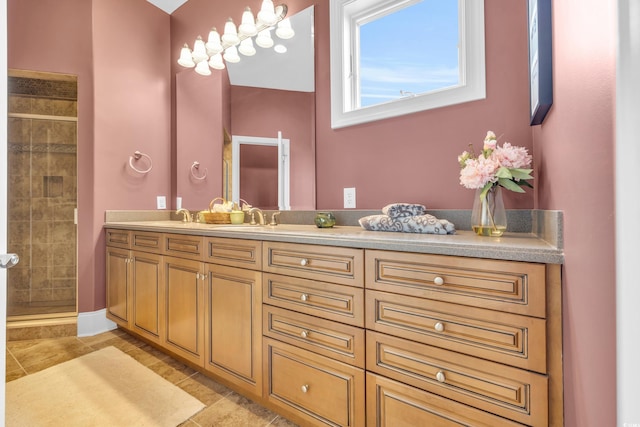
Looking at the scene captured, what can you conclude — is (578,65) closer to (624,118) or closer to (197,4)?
(624,118)

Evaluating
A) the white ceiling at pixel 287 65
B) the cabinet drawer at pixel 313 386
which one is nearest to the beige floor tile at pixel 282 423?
the cabinet drawer at pixel 313 386

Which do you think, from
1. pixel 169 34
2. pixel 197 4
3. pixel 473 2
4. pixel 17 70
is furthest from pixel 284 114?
pixel 17 70

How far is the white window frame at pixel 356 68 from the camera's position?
1541 millimetres

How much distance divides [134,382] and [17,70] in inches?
101

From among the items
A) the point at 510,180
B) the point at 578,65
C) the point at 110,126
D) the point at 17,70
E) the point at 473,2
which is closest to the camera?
the point at 578,65

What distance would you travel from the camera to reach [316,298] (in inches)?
52.3

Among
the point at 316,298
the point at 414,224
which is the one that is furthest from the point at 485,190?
the point at 316,298

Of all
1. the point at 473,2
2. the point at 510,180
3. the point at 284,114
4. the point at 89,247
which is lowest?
the point at 89,247

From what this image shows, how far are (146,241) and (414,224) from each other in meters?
1.84

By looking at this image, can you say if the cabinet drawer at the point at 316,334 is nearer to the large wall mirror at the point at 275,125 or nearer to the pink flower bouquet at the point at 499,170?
the pink flower bouquet at the point at 499,170

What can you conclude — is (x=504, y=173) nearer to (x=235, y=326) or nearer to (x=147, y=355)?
(x=235, y=326)

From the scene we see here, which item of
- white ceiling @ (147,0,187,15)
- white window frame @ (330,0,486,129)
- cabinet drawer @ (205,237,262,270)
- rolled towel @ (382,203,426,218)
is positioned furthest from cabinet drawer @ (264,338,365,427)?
white ceiling @ (147,0,187,15)

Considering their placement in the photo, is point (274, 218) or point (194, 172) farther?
point (194, 172)

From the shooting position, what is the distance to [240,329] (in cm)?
160
